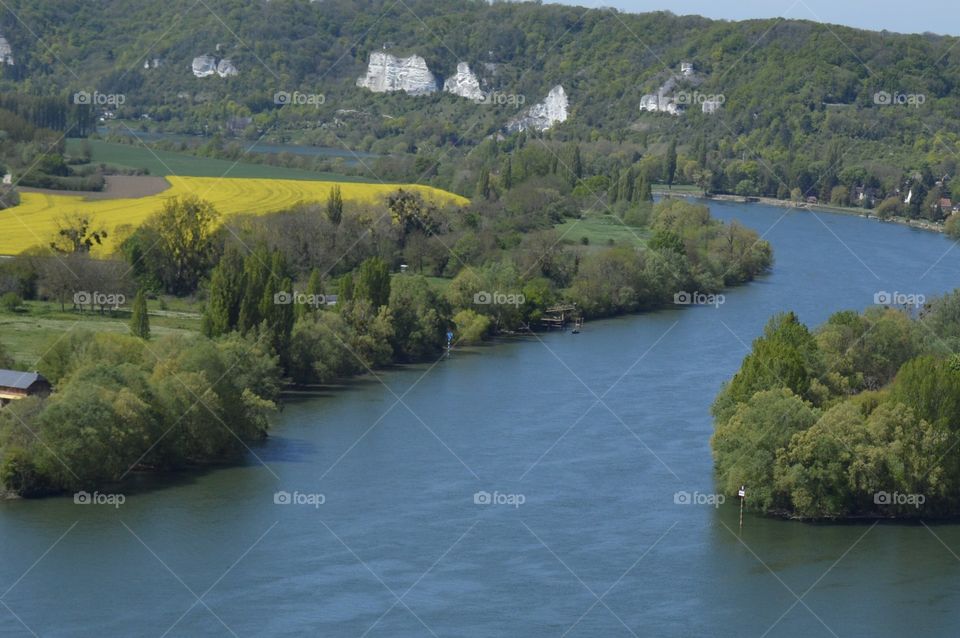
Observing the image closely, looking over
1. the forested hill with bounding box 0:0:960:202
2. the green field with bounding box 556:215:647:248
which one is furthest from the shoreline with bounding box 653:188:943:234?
the green field with bounding box 556:215:647:248

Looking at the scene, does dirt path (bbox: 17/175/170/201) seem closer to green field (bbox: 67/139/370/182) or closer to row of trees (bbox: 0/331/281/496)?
green field (bbox: 67/139/370/182)

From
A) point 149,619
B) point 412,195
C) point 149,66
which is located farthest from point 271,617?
point 149,66

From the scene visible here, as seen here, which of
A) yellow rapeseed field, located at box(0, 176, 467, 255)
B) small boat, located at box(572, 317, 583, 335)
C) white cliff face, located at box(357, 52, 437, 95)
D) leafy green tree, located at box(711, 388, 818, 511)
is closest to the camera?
leafy green tree, located at box(711, 388, 818, 511)

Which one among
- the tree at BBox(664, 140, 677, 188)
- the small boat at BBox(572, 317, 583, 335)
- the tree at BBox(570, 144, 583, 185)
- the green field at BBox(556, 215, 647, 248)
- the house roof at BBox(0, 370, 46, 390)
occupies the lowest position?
the tree at BBox(664, 140, 677, 188)

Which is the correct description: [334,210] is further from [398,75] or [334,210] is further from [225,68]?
[398,75]

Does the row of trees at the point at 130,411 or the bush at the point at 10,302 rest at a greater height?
the row of trees at the point at 130,411

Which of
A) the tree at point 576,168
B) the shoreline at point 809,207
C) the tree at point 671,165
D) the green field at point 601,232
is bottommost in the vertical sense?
the shoreline at point 809,207

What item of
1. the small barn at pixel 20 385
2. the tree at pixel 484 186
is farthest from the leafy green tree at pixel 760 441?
the tree at pixel 484 186

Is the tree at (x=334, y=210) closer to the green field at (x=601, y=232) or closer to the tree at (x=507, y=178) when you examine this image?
the green field at (x=601, y=232)
